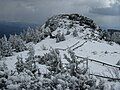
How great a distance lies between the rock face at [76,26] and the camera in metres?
102

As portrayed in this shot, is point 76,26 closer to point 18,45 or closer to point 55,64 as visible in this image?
point 18,45

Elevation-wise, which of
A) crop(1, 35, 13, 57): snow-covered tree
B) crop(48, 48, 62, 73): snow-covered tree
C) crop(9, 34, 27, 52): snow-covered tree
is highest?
crop(48, 48, 62, 73): snow-covered tree

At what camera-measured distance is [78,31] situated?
104062mm

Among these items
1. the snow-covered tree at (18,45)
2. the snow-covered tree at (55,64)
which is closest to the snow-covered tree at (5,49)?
the snow-covered tree at (18,45)

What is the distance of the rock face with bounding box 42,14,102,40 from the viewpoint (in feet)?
334

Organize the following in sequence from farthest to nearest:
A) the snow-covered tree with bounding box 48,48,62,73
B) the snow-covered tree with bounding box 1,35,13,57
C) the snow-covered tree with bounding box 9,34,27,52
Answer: the snow-covered tree with bounding box 9,34,27,52 < the snow-covered tree with bounding box 1,35,13,57 < the snow-covered tree with bounding box 48,48,62,73

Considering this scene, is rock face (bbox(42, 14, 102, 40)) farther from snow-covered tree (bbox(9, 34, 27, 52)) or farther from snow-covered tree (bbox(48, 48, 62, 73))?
snow-covered tree (bbox(48, 48, 62, 73))

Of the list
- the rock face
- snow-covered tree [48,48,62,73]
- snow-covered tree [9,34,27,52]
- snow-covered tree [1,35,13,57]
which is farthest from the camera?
the rock face

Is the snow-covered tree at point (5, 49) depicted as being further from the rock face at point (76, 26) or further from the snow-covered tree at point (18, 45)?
the rock face at point (76, 26)

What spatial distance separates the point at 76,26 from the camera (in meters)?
110

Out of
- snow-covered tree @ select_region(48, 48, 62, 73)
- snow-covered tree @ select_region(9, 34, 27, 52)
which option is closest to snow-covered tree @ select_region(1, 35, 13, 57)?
snow-covered tree @ select_region(9, 34, 27, 52)

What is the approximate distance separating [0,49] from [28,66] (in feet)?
120

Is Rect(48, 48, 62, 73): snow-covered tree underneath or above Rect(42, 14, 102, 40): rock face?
above

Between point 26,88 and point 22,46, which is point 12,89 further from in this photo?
point 22,46
